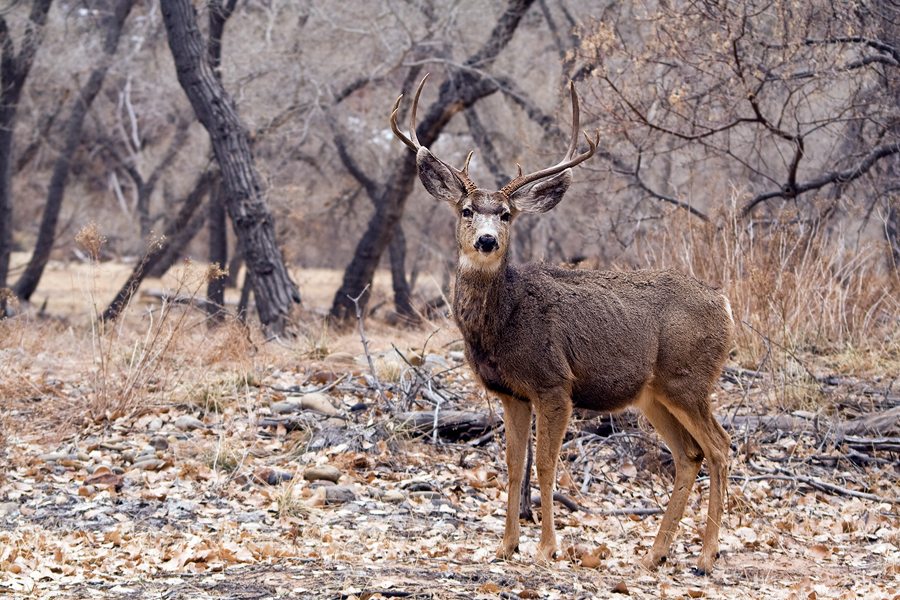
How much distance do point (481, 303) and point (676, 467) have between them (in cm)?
166

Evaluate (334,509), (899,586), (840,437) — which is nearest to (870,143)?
(840,437)

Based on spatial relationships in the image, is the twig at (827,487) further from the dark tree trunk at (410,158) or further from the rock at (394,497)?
the dark tree trunk at (410,158)

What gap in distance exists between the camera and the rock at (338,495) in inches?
250

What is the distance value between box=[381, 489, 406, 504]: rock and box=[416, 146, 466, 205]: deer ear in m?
2.24

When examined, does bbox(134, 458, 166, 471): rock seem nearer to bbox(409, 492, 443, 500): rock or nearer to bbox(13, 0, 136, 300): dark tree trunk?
bbox(409, 492, 443, 500): rock

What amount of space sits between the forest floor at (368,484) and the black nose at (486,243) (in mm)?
1816

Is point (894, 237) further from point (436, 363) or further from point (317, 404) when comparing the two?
point (317, 404)

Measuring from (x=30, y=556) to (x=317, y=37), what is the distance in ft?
47.3

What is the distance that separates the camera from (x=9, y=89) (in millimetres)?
15984

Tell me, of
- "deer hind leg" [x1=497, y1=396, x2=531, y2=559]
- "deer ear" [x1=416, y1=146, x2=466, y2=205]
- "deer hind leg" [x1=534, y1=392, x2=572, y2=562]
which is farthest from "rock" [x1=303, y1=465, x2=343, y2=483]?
"deer ear" [x1=416, y1=146, x2=466, y2=205]

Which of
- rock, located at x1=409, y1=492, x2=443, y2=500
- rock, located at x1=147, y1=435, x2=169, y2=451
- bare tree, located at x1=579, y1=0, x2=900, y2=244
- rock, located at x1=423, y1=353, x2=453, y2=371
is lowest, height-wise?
rock, located at x1=147, y1=435, x2=169, y2=451

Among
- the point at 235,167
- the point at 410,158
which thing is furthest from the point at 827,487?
the point at 410,158

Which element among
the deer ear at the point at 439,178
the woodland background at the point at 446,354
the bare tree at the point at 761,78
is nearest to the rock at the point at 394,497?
the woodland background at the point at 446,354

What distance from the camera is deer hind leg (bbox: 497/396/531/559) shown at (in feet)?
17.6
